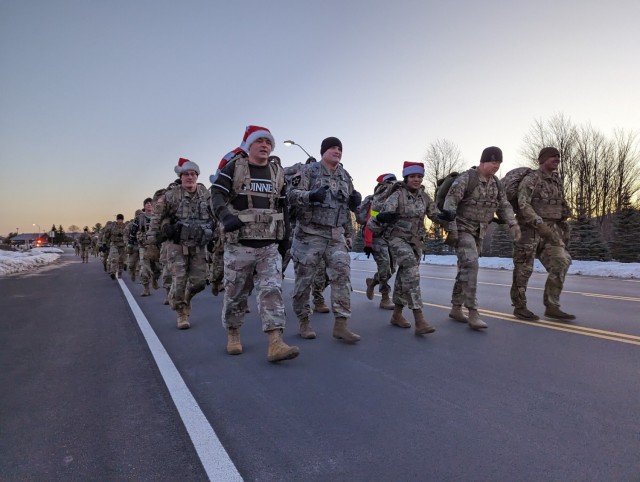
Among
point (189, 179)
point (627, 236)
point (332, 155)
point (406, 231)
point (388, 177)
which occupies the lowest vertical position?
point (406, 231)

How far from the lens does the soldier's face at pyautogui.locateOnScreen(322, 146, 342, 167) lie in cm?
530

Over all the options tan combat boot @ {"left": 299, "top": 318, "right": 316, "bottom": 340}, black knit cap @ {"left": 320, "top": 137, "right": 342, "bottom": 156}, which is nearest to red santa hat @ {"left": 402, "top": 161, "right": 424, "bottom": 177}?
black knit cap @ {"left": 320, "top": 137, "right": 342, "bottom": 156}

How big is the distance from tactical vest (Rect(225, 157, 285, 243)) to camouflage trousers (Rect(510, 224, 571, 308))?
12.2 feet

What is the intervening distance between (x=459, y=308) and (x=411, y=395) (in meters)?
3.24

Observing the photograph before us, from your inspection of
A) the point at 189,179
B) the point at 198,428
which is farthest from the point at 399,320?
the point at 189,179

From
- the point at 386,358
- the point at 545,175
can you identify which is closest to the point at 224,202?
the point at 386,358

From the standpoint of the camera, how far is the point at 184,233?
21.1 ft

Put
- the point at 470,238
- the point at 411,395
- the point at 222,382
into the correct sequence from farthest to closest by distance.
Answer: the point at 470,238 < the point at 222,382 < the point at 411,395

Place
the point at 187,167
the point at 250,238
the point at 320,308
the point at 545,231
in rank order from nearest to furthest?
the point at 250,238 → the point at 545,231 → the point at 187,167 → the point at 320,308

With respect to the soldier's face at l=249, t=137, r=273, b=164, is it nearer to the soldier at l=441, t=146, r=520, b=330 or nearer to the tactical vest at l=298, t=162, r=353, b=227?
the tactical vest at l=298, t=162, r=353, b=227

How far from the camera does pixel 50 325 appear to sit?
6.79 metres

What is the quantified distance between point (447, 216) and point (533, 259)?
1576 mm

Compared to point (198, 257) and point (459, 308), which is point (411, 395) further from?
→ point (198, 257)

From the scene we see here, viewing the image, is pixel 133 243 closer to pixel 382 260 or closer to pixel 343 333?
pixel 382 260
